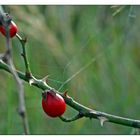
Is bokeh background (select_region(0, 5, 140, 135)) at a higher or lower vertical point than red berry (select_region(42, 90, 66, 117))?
higher

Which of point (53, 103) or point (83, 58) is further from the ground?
point (83, 58)

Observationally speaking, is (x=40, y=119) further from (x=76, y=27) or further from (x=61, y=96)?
(x=61, y=96)

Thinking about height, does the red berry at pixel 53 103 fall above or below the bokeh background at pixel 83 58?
below

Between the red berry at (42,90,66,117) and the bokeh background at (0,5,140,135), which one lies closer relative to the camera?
the red berry at (42,90,66,117)

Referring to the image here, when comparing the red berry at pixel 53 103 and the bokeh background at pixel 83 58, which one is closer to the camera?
the red berry at pixel 53 103

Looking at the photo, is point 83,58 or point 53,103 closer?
point 53,103
